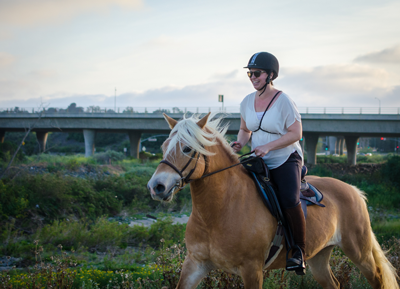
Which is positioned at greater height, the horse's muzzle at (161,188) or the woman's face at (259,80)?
the woman's face at (259,80)

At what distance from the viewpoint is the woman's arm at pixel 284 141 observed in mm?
3578

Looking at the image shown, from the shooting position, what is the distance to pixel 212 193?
349 centimetres

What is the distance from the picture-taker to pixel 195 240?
353 cm

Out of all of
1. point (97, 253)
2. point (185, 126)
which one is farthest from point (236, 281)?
point (97, 253)

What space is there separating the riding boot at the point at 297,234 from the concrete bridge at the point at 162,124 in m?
33.4

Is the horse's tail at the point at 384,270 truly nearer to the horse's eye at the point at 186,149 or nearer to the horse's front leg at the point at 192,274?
the horse's front leg at the point at 192,274

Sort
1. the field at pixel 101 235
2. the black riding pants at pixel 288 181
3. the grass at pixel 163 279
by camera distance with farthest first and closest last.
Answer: the field at pixel 101 235
the grass at pixel 163 279
the black riding pants at pixel 288 181

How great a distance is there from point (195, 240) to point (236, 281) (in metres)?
1.71

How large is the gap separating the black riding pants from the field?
1727 millimetres

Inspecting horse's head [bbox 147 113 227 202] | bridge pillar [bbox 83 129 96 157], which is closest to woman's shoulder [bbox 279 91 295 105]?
horse's head [bbox 147 113 227 202]

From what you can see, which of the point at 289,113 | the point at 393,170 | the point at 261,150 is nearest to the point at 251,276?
the point at 261,150

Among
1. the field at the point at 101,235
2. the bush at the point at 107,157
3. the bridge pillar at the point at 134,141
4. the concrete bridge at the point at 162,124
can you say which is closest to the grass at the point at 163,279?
the field at the point at 101,235

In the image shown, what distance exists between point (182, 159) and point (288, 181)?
4.35 ft

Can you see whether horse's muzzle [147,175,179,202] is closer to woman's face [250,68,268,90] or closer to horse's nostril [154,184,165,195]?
horse's nostril [154,184,165,195]
